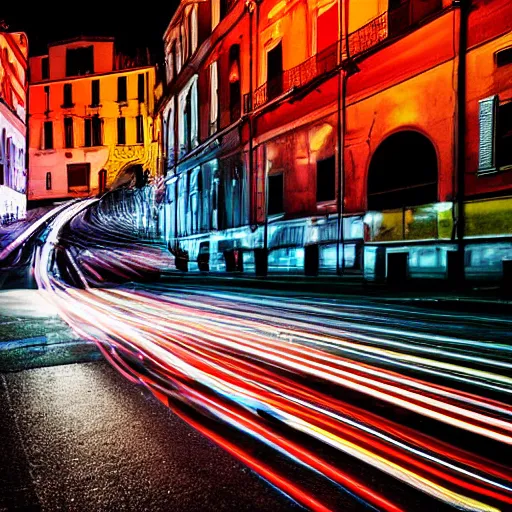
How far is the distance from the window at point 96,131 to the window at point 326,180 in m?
19.4

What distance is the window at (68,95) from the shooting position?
31.2m

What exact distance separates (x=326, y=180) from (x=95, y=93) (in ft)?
75.1

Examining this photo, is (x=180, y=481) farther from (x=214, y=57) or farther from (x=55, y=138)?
(x=55, y=138)

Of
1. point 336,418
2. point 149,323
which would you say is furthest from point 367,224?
point 336,418

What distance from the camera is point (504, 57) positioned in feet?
36.0

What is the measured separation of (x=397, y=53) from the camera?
44.3ft

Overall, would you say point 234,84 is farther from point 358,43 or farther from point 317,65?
point 358,43

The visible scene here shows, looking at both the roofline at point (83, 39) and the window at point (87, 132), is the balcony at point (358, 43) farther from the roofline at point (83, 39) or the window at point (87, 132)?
the roofline at point (83, 39)

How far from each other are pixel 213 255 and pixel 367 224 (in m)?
9.63

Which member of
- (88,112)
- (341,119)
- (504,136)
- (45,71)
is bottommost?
(504,136)

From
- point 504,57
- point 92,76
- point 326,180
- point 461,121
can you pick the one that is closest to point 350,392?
point 461,121

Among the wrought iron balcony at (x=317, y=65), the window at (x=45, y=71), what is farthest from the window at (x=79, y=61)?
the wrought iron balcony at (x=317, y=65)

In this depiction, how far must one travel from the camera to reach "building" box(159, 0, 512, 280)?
1143 cm

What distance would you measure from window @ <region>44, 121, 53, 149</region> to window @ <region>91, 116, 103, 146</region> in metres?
2.94
